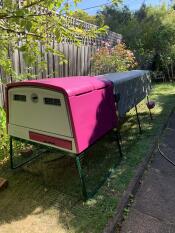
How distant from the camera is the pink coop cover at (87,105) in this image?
2.57 m

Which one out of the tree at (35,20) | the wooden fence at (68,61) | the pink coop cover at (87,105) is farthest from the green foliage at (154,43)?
the tree at (35,20)

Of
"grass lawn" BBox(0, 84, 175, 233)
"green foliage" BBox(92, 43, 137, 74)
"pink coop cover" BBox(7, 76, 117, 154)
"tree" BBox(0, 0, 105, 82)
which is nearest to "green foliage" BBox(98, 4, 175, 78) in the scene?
"green foliage" BBox(92, 43, 137, 74)

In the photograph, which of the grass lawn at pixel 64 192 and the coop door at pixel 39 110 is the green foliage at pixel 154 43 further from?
the coop door at pixel 39 110

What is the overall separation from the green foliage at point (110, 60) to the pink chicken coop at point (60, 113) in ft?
16.4

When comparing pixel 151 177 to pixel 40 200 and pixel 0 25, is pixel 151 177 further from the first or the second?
pixel 0 25

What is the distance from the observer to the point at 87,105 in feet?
9.45

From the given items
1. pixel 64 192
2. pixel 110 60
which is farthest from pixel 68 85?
pixel 110 60

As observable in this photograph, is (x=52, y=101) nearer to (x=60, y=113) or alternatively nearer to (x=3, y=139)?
(x=60, y=113)

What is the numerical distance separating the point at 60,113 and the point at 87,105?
1.36 ft

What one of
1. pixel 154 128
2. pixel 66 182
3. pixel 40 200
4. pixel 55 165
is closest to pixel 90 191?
pixel 66 182

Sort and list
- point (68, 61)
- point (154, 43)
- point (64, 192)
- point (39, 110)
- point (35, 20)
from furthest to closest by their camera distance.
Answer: point (154, 43) < point (68, 61) < point (64, 192) < point (39, 110) < point (35, 20)

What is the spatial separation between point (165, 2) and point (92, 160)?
15248 mm

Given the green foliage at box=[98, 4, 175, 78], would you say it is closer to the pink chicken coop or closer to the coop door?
the pink chicken coop

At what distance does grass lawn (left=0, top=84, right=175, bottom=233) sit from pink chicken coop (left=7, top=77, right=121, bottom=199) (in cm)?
29
